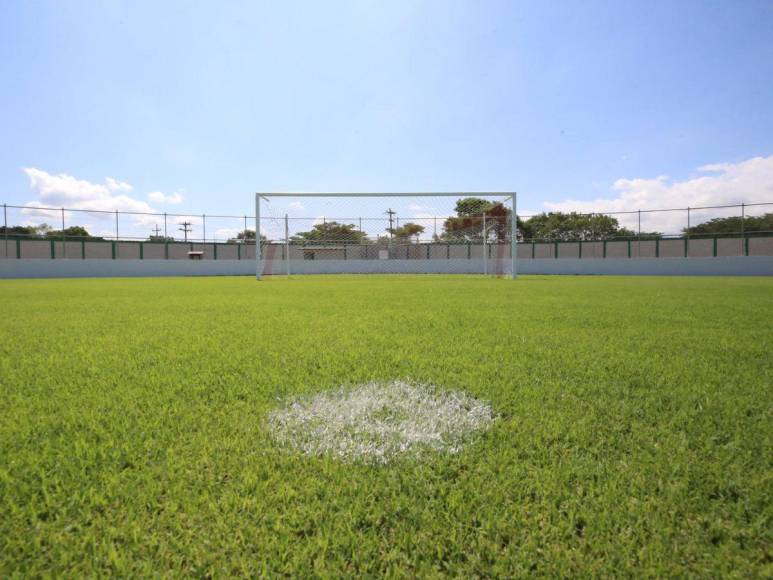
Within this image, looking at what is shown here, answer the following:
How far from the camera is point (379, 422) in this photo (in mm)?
1577

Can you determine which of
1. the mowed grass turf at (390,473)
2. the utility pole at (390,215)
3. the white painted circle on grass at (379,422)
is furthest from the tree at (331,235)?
the white painted circle on grass at (379,422)

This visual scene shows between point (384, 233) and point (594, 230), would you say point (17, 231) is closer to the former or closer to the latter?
point (384, 233)

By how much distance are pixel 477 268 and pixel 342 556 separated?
2228 centimetres

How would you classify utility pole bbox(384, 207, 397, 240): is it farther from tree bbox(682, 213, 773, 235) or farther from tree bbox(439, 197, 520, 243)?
tree bbox(682, 213, 773, 235)

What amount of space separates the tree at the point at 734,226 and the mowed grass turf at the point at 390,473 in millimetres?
23029

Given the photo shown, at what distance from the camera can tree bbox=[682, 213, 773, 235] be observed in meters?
20.0

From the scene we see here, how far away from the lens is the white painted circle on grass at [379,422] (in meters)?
1.38

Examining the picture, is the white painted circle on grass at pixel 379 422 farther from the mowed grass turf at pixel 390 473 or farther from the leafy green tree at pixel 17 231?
the leafy green tree at pixel 17 231

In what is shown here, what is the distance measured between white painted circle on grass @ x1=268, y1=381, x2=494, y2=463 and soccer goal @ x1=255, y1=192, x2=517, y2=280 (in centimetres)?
1255

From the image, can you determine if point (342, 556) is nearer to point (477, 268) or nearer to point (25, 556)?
point (25, 556)

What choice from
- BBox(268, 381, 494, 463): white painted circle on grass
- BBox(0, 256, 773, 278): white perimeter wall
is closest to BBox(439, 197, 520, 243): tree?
BBox(0, 256, 773, 278): white perimeter wall

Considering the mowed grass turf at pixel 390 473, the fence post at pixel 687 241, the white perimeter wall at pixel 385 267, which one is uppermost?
the fence post at pixel 687 241

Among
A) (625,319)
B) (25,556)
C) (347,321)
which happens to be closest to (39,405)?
(25,556)

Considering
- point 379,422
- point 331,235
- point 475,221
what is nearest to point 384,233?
point 331,235
